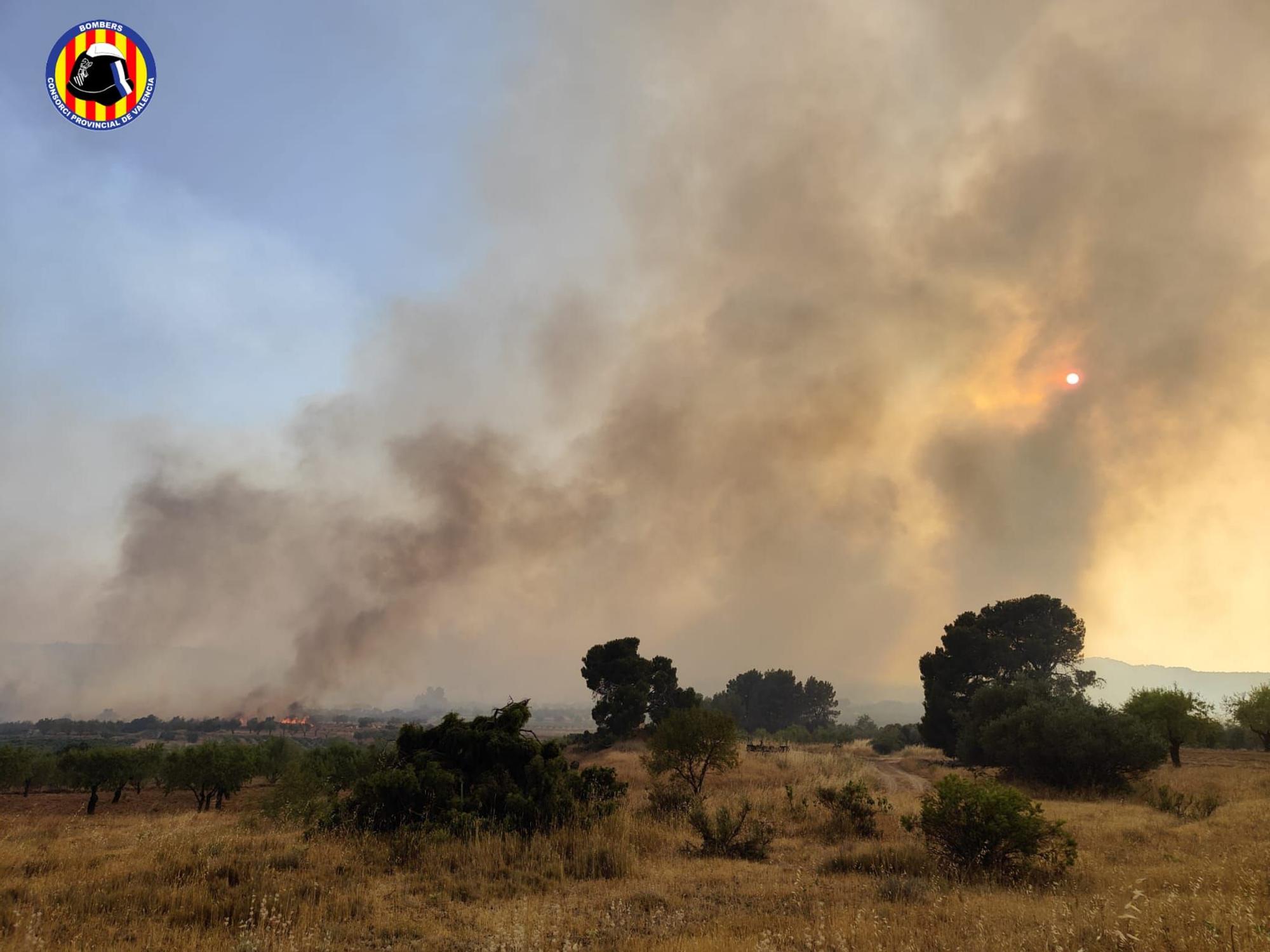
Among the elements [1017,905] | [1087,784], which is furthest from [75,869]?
[1087,784]

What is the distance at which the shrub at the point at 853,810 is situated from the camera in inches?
667

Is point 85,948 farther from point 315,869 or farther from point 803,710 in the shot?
point 803,710

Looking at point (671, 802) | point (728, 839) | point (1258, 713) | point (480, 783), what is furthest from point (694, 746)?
point (1258, 713)

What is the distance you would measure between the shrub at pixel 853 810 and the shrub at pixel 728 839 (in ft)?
11.3

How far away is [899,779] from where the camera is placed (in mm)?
33000

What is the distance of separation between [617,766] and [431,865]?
29.3 meters

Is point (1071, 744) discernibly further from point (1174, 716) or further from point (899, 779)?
point (1174, 716)

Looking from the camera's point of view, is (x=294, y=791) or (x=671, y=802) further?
(x=294, y=791)

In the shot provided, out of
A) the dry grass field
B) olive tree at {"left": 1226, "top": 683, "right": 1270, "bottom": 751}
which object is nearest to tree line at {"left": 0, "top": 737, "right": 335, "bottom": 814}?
the dry grass field

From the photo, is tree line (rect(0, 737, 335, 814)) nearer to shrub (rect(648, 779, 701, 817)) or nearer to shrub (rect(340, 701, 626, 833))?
shrub (rect(340, 701, 626, 833))

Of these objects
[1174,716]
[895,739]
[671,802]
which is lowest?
[895,739]

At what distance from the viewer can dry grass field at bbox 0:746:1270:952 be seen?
727 cm

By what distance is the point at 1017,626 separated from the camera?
199 ft

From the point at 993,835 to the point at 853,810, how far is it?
5763mm
